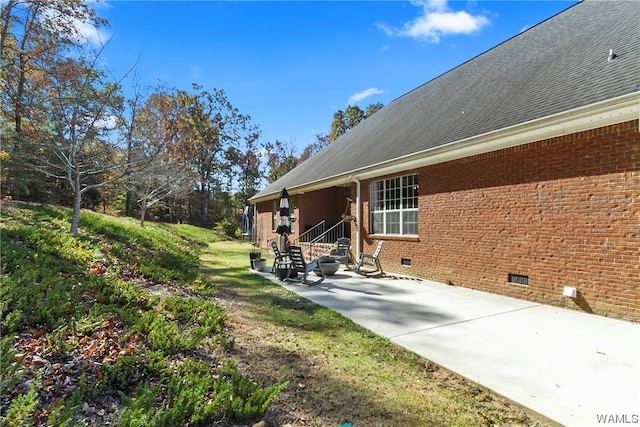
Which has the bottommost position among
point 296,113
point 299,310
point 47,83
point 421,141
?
point 299,310

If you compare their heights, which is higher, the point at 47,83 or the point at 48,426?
the point at 47,83

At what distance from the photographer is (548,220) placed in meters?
6.09

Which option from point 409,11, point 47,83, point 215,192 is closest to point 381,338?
point 409,11

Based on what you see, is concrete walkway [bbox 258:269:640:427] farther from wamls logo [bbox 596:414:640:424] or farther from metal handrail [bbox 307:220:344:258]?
metal handrail [bbox 307:220:344:258]

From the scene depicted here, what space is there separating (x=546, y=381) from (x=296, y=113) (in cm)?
2377

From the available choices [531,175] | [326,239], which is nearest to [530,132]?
[531,175]

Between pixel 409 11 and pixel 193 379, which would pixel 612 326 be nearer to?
pixel 193 379

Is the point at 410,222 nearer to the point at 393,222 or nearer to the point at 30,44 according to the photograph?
the point at 393,222

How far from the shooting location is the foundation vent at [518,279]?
6.49 metres

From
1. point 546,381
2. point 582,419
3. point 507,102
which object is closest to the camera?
point 582,419

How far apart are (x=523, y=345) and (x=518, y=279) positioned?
297cm

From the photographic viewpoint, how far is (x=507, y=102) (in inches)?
292

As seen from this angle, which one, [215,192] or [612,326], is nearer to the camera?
[612,326]

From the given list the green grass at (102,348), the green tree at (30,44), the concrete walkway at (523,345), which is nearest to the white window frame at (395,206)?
the concrete walkway at (523,345)
